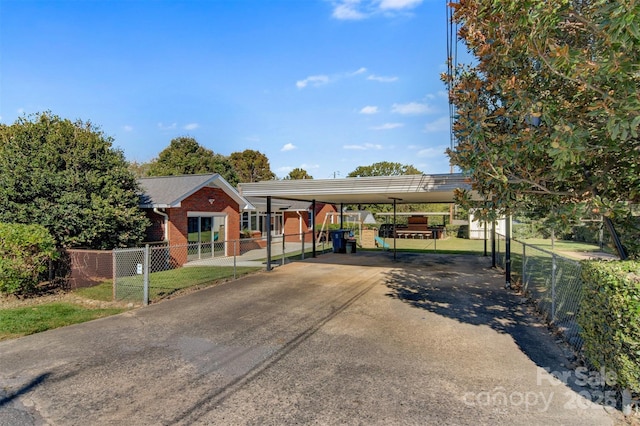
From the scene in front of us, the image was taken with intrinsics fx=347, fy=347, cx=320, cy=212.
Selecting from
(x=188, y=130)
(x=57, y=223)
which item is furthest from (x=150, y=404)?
(x=188, y=130)

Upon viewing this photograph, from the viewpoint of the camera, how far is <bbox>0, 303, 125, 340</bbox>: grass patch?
626 cm

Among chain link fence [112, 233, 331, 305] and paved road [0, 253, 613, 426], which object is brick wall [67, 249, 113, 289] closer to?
chain link fence [112, 233, 331, 305]

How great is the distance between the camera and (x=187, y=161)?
38625 millimetres

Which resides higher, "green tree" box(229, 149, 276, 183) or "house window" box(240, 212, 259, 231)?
"green tree" box(229, 149, 276, 183)

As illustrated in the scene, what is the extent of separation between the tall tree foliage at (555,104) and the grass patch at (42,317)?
786cm

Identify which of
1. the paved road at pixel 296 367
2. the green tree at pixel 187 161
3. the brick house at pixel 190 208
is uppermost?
the green tree at pixel 187 161

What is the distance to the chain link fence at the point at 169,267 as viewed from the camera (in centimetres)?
848

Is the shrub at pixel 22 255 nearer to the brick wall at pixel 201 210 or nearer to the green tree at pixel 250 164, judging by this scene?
the brick wall at pixel 201 210

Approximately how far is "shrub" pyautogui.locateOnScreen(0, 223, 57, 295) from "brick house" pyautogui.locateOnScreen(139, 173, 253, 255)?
5086 millimetres

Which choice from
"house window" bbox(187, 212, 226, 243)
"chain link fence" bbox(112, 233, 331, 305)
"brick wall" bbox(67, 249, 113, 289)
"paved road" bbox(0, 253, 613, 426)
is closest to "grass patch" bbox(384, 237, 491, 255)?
"chain link fence" bbox(112, 233, 331, 305)

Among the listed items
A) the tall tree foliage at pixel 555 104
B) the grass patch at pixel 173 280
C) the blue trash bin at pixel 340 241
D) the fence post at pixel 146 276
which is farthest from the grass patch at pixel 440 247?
the fence post at pixel 146 276

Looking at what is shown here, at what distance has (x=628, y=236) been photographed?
210 inches

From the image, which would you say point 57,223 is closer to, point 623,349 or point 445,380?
point 445,380

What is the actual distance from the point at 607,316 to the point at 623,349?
0.35 metres
